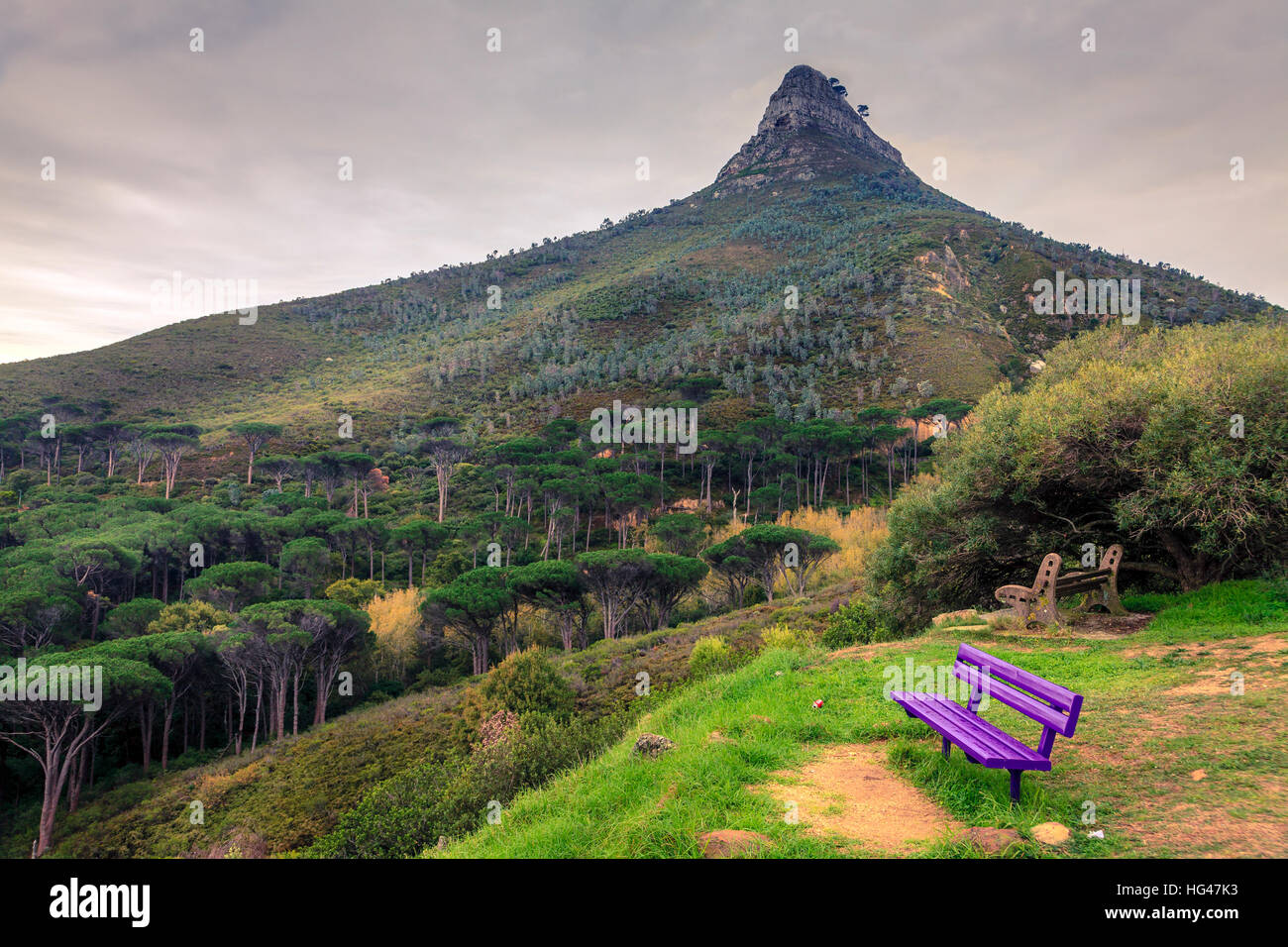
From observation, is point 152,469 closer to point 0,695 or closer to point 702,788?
point 0,695

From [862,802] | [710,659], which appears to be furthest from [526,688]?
[862,802]

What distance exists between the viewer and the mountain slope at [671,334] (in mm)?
64188

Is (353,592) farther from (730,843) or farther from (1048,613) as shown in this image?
(730,843)

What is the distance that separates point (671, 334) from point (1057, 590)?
7407 cm

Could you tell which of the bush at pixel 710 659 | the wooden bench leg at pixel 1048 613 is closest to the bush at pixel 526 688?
the bush at pixel 710 659

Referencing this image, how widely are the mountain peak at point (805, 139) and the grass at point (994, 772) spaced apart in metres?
161

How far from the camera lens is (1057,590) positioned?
34.4 ft

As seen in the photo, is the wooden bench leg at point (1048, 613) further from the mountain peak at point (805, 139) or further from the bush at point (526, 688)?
the mountain peak at point (805, 139)

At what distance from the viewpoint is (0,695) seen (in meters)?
19.4

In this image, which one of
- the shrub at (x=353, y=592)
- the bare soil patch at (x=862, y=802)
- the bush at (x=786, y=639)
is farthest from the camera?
the shrub at (x=353, y=592)

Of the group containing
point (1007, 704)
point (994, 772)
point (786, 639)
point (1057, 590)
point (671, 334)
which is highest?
point (671, 334)

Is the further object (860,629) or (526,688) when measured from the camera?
(526,688)

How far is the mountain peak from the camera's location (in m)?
150
